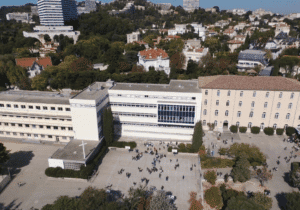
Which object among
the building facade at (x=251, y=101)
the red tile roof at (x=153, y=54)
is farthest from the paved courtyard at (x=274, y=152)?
the red tile roof at (x=153, y=54)

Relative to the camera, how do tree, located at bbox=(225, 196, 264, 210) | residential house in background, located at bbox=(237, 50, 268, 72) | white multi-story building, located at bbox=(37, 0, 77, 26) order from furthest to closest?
1. white multi-story building, located at bbox=(37, 0, 77, 26)
2. residential house in background, located at bbox=(237, 50, 268, 72)
3. tree, located at bbox=(225, 196, 264, 210)

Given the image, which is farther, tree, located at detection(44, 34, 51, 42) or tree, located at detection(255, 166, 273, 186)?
tree, located at detection(44, 34, 51, 42)

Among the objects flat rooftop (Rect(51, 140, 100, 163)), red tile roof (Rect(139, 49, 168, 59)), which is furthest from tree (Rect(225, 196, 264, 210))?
red tile roof (Rect(139, 49, 168, 59))

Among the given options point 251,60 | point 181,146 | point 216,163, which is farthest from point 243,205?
Answer: point 251,60

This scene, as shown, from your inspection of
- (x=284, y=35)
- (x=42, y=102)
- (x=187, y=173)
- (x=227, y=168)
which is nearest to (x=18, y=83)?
(x=42, y=102)

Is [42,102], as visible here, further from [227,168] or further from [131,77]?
[227,168]

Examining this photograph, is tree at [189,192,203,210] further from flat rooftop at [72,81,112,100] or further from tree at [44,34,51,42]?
tree at [44,34,51,42]

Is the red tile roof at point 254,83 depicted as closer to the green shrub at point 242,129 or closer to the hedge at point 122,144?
the green shrub at point 242,129

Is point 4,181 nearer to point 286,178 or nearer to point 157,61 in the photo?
point 286,178
